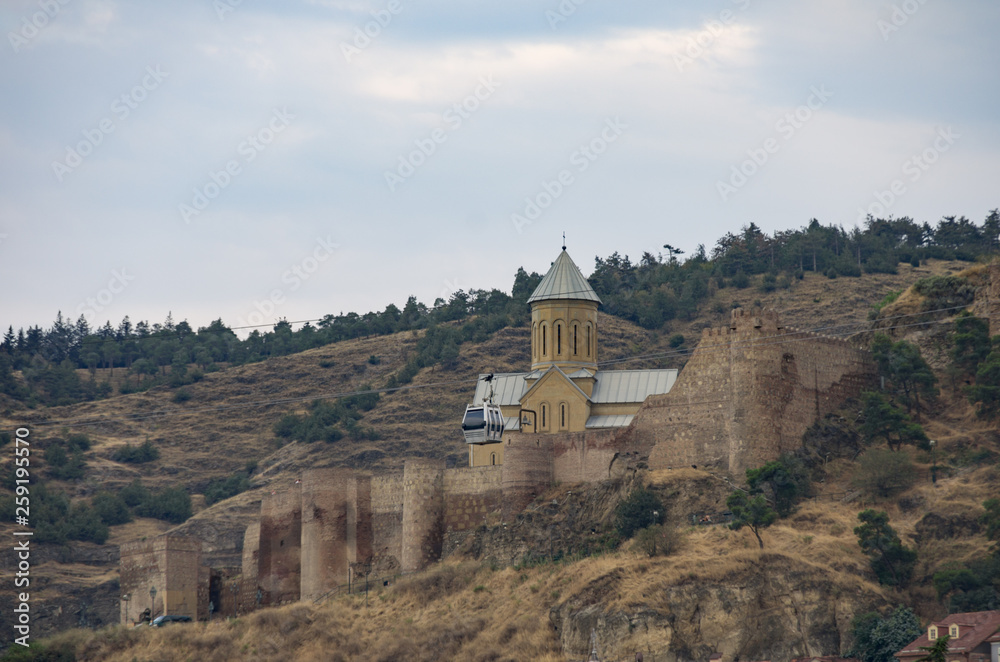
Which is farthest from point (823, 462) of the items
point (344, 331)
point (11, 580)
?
point (344, 331)

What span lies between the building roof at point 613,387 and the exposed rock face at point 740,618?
14.6 metres

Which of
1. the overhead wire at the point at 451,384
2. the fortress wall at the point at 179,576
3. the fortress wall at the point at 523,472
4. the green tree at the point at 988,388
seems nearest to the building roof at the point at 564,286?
the overhead wire at the point at 451,384

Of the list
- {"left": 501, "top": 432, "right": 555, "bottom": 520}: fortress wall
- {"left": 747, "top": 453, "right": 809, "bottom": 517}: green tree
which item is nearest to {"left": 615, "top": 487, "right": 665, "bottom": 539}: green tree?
{"left": 747, "top": 453, "right": 809, "bottom": 517}: green tree

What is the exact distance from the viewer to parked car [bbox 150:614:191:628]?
66312mm

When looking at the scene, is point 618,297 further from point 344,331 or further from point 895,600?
point 895,600

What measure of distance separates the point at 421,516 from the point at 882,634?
1937 centimetres

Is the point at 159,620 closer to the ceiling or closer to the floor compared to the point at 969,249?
closer to the floor

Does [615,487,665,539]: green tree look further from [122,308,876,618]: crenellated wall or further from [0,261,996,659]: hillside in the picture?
[0,261,996,659]: hillside

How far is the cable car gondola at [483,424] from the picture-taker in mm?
66375

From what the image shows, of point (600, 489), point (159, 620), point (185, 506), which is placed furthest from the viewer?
point (185, 506)

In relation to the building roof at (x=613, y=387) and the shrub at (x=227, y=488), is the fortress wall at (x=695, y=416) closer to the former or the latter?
the building roof at (x=613, y=387)

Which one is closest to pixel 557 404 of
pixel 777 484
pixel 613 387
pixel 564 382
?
pixel 564 382

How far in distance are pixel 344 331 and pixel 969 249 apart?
46.0 meters

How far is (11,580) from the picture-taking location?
287 ft
